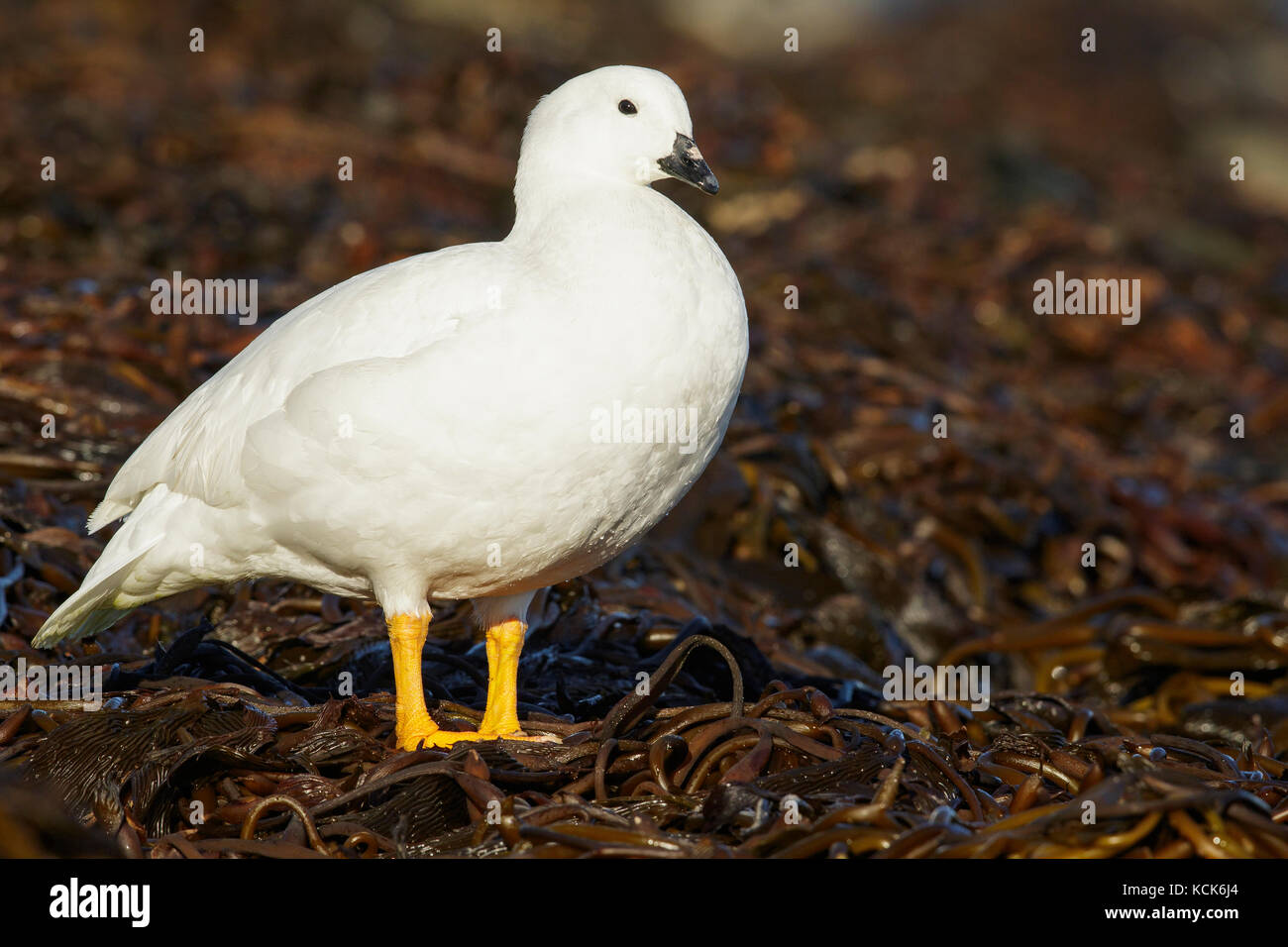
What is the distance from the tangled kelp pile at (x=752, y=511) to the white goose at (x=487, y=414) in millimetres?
392

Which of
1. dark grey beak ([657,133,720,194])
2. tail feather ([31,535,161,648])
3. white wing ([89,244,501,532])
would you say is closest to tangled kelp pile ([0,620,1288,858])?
tail feather ([31,535,161,648])

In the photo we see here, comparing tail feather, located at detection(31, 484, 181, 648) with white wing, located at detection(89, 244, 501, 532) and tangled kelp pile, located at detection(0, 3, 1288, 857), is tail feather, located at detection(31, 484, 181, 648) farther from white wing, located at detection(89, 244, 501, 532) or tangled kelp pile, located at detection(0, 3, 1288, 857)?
tangled kelp pile, located at detection(0, 3, 1288, 857)

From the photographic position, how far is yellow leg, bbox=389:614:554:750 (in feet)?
12.4

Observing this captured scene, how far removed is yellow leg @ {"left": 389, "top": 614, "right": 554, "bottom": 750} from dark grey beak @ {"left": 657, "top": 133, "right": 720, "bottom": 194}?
1.48 m

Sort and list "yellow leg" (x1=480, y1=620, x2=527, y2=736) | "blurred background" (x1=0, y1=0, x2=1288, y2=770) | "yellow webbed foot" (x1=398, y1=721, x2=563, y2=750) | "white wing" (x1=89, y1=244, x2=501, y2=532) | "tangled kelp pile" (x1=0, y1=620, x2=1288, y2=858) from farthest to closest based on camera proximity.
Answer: "blurred background" (x1=0, y1=0, x2=1288, y2=770) → "yellow leg" (x1=480, y1=620, x2=527, y2=736) → "yellow webbed foot" (x1=398, y1=721, x2=563, y2=750) → "white wing" (x1=89, y1=244, x2=501, y2=532) → "tangled kelp pile" (x1=0, y1=620, x2=1288, y2=858)

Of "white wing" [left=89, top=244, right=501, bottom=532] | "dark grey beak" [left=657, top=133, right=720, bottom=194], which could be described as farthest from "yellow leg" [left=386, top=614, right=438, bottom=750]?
"dark grey beak" [left=657, top=133, right=720, bottom=194]

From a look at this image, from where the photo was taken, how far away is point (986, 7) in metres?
21.7

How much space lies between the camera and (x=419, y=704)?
12.7ft

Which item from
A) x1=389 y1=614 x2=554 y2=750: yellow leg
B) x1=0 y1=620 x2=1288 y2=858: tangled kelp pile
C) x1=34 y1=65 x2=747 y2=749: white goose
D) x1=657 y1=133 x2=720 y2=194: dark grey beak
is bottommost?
x1=0 y1=620 x2=1288 y2=858: tangled kelp pile

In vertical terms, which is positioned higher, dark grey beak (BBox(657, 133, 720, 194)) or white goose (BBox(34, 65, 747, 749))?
dark grey beak (BBox(657, 133, 720, 194))

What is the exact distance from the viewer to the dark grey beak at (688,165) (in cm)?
386

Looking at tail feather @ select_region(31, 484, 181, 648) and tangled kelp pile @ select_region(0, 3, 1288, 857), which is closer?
tangled kelp pile @ select_region(0, 3, 1288, 857)

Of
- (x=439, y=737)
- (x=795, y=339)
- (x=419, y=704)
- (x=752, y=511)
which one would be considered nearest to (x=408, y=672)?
(x=419, y=704)

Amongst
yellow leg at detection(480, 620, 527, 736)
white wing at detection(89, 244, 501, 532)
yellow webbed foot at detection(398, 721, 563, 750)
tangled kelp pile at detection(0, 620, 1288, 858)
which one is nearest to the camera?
tangled kelp pile at detection(0, 620, 1288, 858)
